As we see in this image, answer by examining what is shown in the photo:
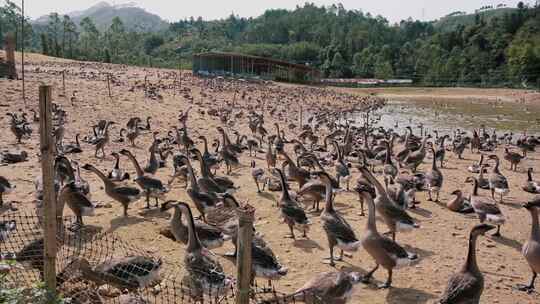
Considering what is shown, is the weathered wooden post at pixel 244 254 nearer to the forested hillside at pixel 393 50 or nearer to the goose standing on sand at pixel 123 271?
the goose standing on sand at pixel 123 271

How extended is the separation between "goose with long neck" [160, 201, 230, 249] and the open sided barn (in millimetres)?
61167

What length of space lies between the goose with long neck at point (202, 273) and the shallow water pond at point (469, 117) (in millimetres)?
30741

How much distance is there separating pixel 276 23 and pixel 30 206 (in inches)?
7096

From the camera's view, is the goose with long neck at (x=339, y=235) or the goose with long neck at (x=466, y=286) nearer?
the goose with long neck at (x=466, y=286)

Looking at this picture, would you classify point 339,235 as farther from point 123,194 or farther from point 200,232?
point 123,194

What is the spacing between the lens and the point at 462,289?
7.65 meters

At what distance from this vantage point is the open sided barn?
7338cm

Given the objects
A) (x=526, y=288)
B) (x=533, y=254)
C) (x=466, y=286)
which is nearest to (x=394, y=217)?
(x=533, y=254)

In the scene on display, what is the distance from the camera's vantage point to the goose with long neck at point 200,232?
9.58m

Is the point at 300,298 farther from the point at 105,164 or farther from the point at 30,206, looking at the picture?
the point at 105,164

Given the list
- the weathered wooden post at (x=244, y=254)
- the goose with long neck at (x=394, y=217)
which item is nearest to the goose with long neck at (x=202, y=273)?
the weathered wooden post at (x=244, y=254)

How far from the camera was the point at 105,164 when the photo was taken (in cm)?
1769

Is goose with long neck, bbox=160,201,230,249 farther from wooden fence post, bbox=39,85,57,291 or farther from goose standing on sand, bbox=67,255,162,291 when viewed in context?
wooden fence post, bbox=39,85,57,291

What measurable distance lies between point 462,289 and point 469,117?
43.7 metres
